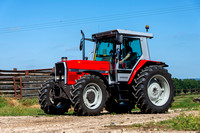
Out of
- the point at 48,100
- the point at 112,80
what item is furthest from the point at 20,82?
the point at 112,80

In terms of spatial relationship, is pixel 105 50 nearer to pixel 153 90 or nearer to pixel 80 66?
pixel 80 66

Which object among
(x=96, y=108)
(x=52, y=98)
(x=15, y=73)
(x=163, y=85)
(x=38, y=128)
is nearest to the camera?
(x=38, y=128)

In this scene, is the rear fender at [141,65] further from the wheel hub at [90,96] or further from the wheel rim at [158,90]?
the wheel hub at [90,96]

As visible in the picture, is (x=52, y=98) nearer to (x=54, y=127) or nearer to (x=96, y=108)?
(x=96, y=108)

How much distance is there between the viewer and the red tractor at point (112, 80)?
34.2 feet

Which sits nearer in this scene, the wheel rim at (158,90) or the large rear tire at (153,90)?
the large rear tire at (153,90)

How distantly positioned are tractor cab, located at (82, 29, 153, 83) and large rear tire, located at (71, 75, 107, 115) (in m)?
0.98

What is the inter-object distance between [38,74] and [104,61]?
11.8 metres

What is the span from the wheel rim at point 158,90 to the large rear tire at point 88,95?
6.45 ft

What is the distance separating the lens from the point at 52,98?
1120 cm

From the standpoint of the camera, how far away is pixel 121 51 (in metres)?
11.5

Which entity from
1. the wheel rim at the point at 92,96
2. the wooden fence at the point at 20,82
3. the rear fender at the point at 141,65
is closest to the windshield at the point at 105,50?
the rear fender at the point at 141,65

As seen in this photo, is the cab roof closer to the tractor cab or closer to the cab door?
the tractor cab

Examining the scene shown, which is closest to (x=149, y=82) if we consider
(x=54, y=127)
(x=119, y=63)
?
(x=119, y=63)
